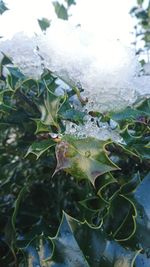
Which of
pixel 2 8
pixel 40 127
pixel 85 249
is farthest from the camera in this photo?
pixel 2 8

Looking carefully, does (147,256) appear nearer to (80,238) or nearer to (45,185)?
(80,238)

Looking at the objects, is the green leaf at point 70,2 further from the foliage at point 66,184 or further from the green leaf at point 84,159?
the green leaf at point 84,159

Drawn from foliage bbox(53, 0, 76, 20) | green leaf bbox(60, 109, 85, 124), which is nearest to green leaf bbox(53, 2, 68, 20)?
foliage bbox(53, 0, 76, 20)

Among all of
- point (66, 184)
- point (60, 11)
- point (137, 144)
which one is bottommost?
point (66, 184)

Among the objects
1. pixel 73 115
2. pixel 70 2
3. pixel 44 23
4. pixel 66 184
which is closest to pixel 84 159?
pixel 73 115

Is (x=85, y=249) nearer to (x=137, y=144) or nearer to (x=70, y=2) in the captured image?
(x=137, y=144)

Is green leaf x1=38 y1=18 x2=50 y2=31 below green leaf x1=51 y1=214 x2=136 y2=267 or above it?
above

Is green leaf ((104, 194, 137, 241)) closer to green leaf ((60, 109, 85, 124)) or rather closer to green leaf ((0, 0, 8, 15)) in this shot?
green leaf ((60, 109, 85, 124))

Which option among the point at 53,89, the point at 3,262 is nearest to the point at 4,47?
the point at 53,89
